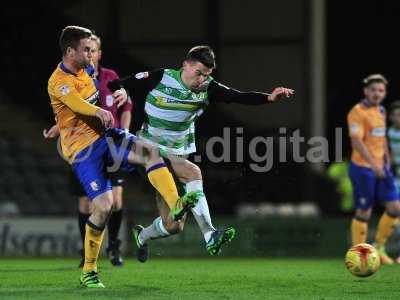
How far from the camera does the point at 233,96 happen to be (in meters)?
7.81

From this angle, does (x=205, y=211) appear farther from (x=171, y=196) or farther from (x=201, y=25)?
(x=201, y=25)

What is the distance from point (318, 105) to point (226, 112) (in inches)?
62.6

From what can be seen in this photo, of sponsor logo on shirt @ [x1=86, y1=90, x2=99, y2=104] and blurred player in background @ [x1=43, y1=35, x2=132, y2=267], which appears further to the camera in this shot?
blurred player in background @ [x1=43, y1=35, x2=132, y2=267]

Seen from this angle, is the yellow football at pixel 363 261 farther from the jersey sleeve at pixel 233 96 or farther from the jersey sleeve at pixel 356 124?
the jersey sleeve at pixel 356 124

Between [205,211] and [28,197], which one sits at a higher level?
[205,211]

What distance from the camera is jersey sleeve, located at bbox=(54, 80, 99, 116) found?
6.90m

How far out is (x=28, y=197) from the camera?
14.5 m

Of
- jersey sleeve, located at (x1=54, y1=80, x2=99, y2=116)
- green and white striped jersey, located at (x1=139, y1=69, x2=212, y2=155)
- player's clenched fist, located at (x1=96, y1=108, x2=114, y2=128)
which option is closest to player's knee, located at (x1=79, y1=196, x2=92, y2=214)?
green and white striped jersey, located at (x1=139, y1=69, x2=212, y2=155)

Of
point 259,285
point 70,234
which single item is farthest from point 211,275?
point 70,234

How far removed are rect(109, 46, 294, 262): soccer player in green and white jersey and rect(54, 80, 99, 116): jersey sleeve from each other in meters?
0.76

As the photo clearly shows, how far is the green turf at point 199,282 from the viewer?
6.82 meters

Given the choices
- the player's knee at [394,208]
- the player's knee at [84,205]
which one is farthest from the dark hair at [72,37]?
the player's knee at [394,208]

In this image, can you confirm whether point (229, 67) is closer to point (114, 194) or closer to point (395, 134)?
point (395, 134)

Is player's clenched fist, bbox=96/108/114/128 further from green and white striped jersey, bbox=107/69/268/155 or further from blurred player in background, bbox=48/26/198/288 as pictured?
green and white striped jersey, bbox=107/69/268/155
